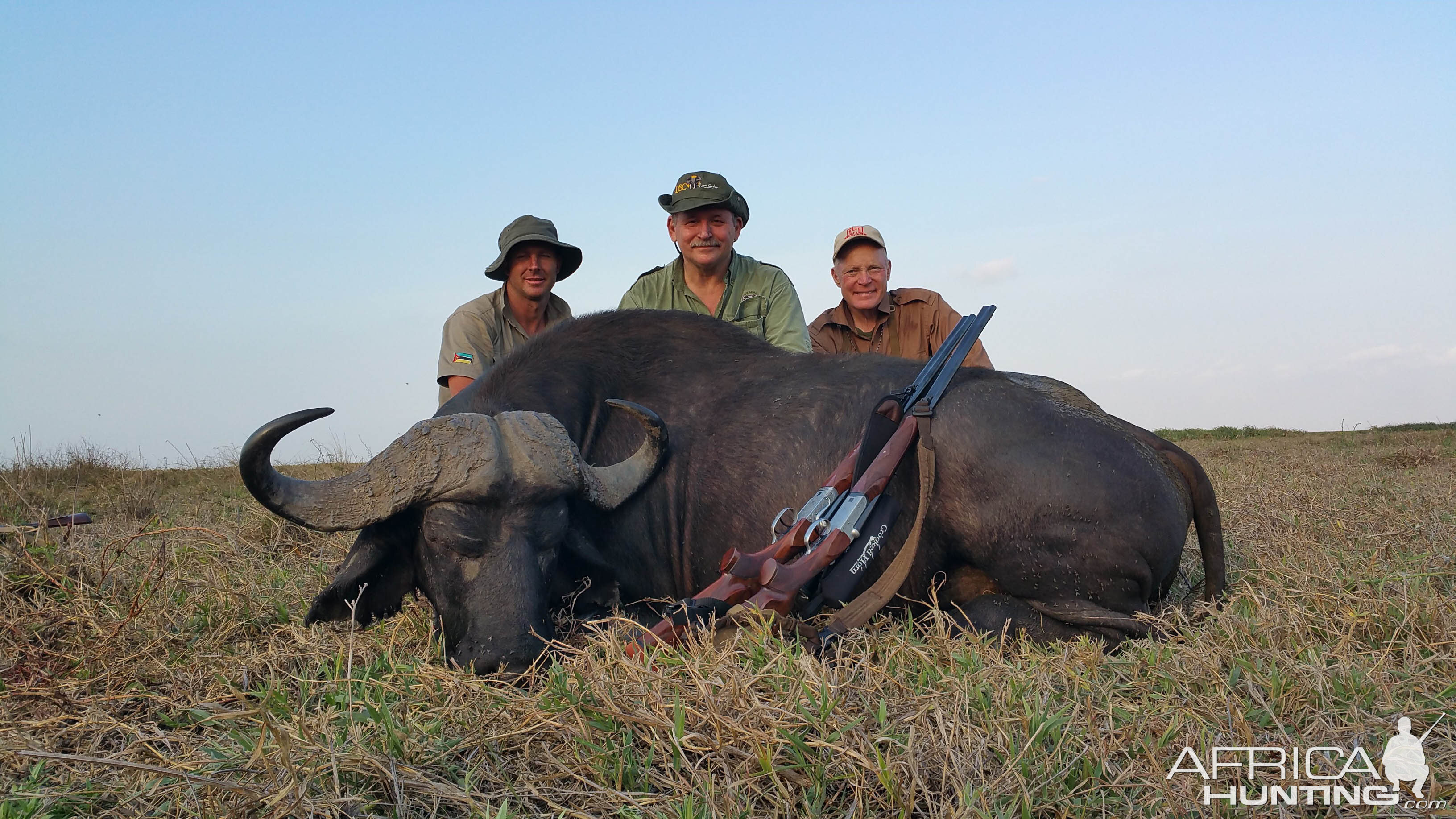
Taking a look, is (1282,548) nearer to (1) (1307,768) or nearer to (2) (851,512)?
(2) (851,512)

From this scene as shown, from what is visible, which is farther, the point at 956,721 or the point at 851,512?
the point at 851,512

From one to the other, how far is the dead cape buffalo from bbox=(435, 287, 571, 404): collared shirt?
6.84ft

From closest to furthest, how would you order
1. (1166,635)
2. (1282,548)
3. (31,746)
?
(31,746), (1166,635), (1282,548)

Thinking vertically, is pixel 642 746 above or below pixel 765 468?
below

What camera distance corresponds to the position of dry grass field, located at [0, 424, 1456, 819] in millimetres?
1967

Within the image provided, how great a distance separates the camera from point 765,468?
13.1 feet

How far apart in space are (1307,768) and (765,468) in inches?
92.3

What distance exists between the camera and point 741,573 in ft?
10.7

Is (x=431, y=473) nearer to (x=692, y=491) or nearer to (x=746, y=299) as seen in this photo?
(x=692, y=491)

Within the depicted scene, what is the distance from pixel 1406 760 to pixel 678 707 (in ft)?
5.19

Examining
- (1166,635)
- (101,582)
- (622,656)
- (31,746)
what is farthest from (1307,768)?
(101,582)

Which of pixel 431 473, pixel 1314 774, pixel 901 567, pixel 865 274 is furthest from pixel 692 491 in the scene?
pixel 865 274

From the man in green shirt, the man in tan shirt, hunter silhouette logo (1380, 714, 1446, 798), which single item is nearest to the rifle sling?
hunter silhouette logo (1380, 714, 1446, 798)

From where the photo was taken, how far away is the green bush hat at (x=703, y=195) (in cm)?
642
